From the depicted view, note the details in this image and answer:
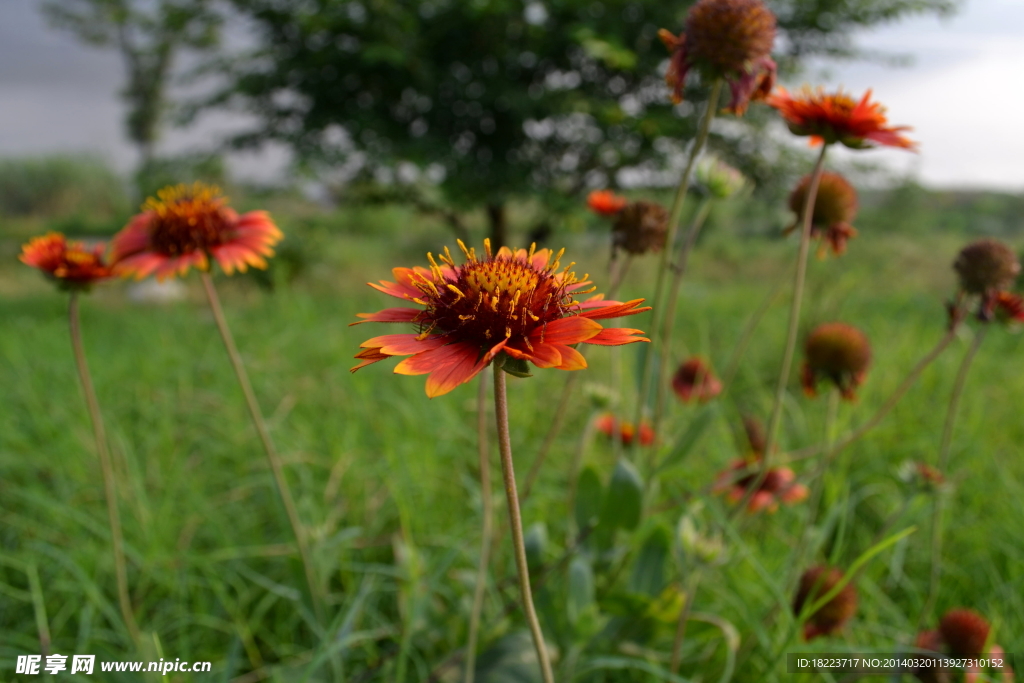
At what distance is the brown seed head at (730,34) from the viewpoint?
0.84 m

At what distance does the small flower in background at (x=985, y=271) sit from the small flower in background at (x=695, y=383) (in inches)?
24.0

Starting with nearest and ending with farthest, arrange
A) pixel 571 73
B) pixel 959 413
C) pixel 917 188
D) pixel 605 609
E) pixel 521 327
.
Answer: pixel 521 327, pixel 605 609, pixel 959 413, pixel 917 188, pixel 571 73

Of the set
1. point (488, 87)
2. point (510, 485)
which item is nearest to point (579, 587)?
point (510, 485)

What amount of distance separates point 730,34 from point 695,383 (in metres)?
1.03

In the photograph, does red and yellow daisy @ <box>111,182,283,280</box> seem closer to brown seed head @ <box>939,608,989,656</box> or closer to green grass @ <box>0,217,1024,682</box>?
green grass @ <box>0,217,1024,682</box>

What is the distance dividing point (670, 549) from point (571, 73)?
5.20m

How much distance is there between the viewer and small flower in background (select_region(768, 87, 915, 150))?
0.87 m

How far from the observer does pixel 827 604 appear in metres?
1.12

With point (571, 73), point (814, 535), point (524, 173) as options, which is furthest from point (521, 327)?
point (571, 73)

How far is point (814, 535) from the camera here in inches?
46.5

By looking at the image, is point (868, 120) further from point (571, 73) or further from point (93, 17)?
point (93, 17)

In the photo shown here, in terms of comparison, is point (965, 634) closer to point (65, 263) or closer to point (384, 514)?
point (384, 514)

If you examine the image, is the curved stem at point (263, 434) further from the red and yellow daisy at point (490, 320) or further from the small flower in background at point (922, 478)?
the small flower in background at point (922, 478)

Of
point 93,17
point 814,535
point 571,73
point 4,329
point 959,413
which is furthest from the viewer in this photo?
point 93,17
